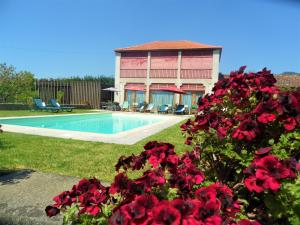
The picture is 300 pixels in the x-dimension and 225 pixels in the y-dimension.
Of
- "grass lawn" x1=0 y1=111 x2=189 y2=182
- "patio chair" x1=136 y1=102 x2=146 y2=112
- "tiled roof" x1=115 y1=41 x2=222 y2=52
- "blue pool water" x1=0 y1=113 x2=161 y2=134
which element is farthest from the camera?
"tiled roof" x1=115 y1=41 x2=222 y2=52

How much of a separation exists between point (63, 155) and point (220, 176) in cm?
463

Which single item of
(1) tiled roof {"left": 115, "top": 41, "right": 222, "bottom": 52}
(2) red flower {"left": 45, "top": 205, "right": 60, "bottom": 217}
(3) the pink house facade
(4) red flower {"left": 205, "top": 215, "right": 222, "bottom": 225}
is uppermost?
(1) tiled roof {"left": 115, "top": 41, "right": 222, "bottom": 52}

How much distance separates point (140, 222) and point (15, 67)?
39.3 meters

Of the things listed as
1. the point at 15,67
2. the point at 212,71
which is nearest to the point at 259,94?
the point at 212,71

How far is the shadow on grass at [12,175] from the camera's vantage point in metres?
4.29

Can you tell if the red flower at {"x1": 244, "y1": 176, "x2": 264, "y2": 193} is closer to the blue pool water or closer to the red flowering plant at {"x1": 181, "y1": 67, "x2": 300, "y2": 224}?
the red flowering plant at {"x1": 181, "y1": 67, "x2": 300, "y2": 224}

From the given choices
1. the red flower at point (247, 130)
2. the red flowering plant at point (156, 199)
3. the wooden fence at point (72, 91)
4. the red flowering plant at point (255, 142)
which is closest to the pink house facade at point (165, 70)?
the wooden fence at point (72, 91)

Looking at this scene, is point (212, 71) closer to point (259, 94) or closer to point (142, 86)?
point (142, 86)

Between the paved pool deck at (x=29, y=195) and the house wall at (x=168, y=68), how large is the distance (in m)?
27.0

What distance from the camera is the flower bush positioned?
1.29m

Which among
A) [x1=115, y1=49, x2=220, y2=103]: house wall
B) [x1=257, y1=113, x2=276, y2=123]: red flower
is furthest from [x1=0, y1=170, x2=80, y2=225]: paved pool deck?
[x1=115, y1=49, x2=220, y2=103]: house wall

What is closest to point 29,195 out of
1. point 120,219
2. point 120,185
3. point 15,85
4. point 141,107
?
point 120,185

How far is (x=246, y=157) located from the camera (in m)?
2.32

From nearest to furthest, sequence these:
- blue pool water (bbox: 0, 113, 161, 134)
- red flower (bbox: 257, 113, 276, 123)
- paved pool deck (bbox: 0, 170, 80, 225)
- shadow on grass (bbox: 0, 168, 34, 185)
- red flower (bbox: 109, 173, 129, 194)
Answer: red flower (bbox: 109, 173, 129, 194) → red flower (bbox: 257, 113, 276, 123) → paved pool deck (bbox: 0, 170, 80, 225) → shadow on grass (bbox: 0, 168, 34, 185) → blue pool water (bbox: 0, 113, 161, 134)
